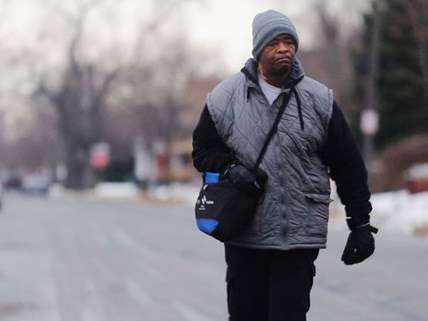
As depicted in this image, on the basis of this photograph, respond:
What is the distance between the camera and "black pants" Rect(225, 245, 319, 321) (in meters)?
4.42

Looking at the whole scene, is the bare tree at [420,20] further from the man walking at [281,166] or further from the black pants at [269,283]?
the black pants at [269,283]

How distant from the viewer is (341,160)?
456cm

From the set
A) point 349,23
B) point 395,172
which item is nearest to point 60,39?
point 349,23

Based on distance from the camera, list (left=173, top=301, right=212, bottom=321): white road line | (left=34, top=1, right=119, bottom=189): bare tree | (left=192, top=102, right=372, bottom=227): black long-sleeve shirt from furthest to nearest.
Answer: (left=34, top=1, right=119, bottom=189): bare tree
(left=173, top=301, right=212, bottom=321): white road line
(left=192, top=102, right=372, bottom=227): black long-sleeve shirt

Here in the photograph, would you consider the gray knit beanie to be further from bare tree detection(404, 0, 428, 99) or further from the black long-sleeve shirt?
bare tree detection(404, 0, 428, 99)

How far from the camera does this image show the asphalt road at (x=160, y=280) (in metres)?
9.90

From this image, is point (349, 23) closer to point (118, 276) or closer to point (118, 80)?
point (118, 80)

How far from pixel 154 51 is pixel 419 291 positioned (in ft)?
168

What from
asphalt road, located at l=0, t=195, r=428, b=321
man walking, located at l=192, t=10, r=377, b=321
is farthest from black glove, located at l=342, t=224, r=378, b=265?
asphalt road, located at l=0, t=195, r=428, b=321

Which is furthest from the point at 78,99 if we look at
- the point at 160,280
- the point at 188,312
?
the point at 188,312

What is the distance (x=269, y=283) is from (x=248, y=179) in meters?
0.44

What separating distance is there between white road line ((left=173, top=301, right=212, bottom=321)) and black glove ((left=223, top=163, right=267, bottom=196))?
511 centimetres

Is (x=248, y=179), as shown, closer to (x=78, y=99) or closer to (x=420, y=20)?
(x=420, y=20)

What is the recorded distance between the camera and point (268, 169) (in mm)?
4445
